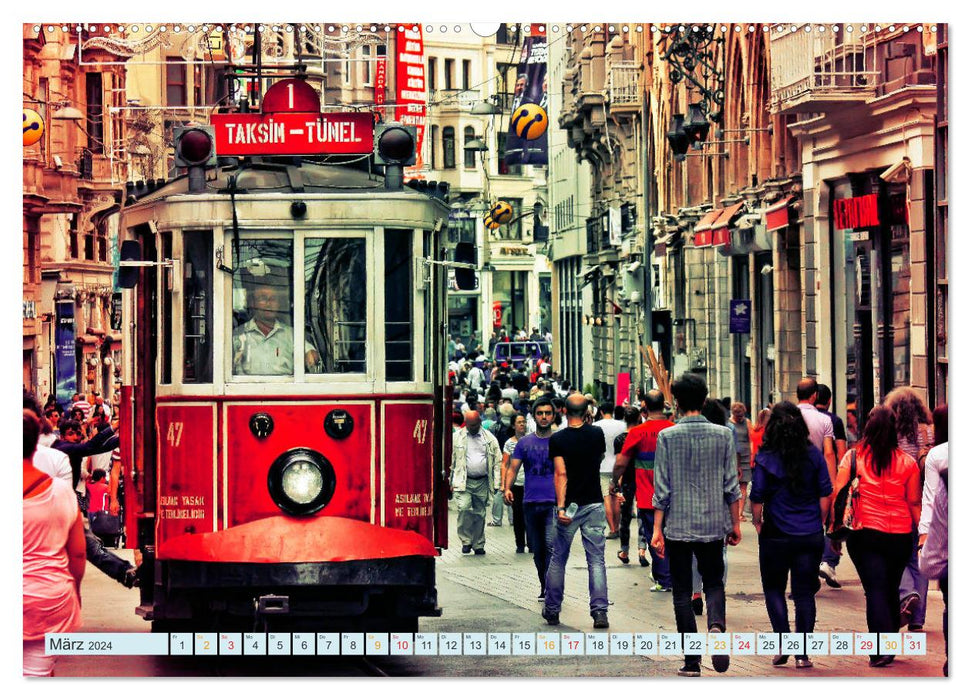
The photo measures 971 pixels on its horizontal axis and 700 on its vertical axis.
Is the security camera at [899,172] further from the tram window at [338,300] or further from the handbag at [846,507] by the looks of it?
the tram window at [338,300]

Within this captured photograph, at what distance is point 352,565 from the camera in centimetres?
1133

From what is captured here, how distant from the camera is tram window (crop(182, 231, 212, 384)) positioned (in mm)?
11570

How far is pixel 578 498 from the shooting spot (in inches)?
549

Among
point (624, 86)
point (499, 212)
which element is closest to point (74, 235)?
point (624, 86)

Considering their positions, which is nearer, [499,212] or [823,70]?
[823,70]

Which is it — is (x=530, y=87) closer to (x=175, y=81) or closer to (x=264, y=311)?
(x=175, y=81)

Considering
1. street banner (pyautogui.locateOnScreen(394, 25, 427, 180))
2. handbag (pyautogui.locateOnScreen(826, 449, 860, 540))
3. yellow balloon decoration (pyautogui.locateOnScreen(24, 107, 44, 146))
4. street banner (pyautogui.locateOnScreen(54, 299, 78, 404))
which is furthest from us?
street banner (pyautogui.locateOnScreen(54, 299, 78, 404))

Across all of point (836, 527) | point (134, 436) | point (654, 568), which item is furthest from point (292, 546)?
point (654, 568)

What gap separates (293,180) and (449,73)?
3.92m

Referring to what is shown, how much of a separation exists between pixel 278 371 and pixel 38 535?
2038mm

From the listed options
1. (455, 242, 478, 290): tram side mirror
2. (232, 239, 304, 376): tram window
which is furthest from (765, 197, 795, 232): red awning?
(232, 239, 304, 376): tram window

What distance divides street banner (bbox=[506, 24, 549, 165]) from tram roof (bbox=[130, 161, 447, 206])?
1.54 meters

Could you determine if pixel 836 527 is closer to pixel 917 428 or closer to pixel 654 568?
pixel 917 428

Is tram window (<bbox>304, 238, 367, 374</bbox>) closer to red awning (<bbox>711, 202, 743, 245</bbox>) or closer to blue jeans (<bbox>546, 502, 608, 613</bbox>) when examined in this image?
blue jeans (<bbox>546, 502, 608, 613</bbox>)
